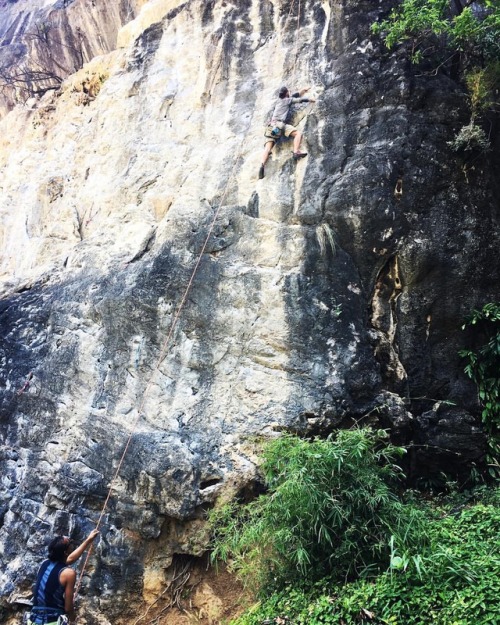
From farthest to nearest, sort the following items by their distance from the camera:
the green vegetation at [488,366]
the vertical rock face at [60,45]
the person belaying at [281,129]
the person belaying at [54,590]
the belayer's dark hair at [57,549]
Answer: the vertical rock face at [60,45]
the person belaying at [281,129]
the green vegetation at [488,366]
the belayer's dark hair at [57,549]
the person belaying at [54,590]

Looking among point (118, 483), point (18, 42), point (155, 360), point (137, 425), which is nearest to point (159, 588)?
point (118, 483)

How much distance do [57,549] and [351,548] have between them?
271 cm

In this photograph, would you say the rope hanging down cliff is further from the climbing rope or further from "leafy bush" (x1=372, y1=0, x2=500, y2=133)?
"leafy bush" (x1=372, y1=0, x2=500, y2=133)

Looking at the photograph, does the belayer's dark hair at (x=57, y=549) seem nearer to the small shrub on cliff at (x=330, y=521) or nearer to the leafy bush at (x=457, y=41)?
the small shrub on cliff at (x=330, y=521)

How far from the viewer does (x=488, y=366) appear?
22.5 ft

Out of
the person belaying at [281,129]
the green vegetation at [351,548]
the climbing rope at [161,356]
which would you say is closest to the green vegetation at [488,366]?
the green vegetation at [351,548]

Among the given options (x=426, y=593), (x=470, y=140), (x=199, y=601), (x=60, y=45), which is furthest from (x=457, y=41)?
(x=60, y=45)

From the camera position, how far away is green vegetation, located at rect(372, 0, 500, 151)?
7281mm

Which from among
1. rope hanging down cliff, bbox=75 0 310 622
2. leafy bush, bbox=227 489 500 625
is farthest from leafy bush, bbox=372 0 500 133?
leafy bush, bbox=227 489 500 625

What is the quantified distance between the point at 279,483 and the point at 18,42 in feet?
45.2

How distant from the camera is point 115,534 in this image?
609cm

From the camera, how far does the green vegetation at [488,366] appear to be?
670cm

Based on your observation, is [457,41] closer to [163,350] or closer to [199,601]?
[163,350]

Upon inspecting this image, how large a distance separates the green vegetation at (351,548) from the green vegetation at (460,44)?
4839mm
